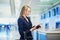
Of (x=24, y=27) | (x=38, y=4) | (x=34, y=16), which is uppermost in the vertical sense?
(x=38, y=4)

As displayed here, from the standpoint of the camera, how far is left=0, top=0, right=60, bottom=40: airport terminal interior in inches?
122

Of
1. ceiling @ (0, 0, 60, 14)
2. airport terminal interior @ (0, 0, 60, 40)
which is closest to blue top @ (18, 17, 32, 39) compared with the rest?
airport terminal interior @ (0, 0, 60, 40)

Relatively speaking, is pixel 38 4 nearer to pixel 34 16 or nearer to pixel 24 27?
pixel 34 16

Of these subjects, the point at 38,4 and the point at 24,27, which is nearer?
the point at 24,27

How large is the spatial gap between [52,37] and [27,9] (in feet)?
2.38

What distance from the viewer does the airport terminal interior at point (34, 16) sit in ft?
10.2

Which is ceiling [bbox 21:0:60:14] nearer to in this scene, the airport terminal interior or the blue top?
the airport terminal interior

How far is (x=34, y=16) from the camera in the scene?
355cm

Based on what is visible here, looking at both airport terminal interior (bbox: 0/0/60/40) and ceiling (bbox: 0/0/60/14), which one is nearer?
airport terminal interior (bbox: 0/0/60/40)

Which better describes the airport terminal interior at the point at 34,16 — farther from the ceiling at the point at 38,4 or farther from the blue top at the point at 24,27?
the blue top at the point at 24,27

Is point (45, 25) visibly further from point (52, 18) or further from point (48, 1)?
point (48, 1)

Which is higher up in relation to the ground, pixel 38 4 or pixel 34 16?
pixel 38 4

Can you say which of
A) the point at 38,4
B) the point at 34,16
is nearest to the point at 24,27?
the point at 34,16

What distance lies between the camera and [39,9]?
3.59 meters
